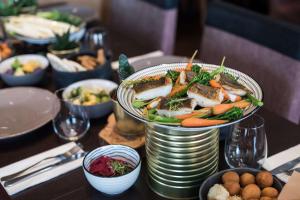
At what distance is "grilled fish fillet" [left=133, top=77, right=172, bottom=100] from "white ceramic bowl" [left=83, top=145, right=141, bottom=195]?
0.13 m

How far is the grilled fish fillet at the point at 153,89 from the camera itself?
82 centimetres

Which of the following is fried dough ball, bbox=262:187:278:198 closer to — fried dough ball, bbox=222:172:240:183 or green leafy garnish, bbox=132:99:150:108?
fried dough ball, bbox=222:172:240:183

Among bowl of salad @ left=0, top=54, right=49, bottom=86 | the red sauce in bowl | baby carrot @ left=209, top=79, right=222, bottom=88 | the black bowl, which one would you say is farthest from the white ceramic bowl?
bowl of salad @ left=0, top=54, right=49, bottom=86

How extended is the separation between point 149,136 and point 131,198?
0.14 m

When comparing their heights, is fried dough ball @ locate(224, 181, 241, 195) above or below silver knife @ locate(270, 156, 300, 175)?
above

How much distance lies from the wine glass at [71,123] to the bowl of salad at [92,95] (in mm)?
24

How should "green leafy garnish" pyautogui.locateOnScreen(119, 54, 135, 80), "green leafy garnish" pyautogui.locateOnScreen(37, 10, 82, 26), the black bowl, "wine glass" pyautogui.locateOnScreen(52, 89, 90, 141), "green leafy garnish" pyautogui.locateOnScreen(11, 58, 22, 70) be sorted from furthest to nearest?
"green leafy garnish" pyautogui.locateOnScreen(37, 10, 82, 26) → "green leafy garnish" pyautogui.locateOnScreen(11, 58, 22, 70) → the black bowl → "wine glass" pyautogui.locateOnScreen(52, 89, 90, 141) → "green leafy garnish" pyautogui.locateOnScreen(119, 54, 135, 80)

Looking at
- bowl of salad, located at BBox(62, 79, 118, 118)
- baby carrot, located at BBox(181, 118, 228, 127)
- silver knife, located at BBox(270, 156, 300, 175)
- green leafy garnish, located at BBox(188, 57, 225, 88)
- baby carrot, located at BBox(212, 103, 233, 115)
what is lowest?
bowl of salad, located at BBox(62, 79, 118, 118)

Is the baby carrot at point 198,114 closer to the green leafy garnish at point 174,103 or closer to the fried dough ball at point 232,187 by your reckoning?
the green leafy garnish at point 174,103

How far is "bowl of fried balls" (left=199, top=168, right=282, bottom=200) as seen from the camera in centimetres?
74

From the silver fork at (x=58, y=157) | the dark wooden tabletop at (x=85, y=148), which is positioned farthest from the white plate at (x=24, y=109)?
the silver fork at (x=58, y=157)

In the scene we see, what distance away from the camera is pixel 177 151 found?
783 millimetres

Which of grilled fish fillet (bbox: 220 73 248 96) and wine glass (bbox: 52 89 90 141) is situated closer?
grilled fish fillet (bbox: 220 73 248 96)

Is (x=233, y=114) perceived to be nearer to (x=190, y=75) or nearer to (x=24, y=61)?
(x=190, y=75)
